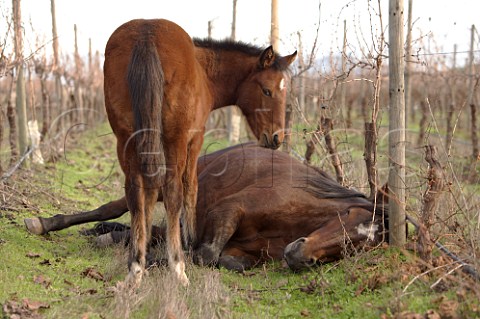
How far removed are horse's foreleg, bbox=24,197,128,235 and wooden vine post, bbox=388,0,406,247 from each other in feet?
11.1

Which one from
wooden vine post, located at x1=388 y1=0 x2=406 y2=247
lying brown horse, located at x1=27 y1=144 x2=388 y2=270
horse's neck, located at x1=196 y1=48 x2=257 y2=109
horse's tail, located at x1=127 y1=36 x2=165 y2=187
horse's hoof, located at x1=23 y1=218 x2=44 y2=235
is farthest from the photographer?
horse's hoof, located at x1=23 y1=218 x2=44 y2=235

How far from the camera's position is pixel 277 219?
5.93 meters

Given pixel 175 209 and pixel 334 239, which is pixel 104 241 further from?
pixel 334 239

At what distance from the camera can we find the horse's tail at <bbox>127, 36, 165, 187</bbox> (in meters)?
4.46

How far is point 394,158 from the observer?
205 inches

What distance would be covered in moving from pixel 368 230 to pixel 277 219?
0.98 meters

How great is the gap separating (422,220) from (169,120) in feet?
7.89

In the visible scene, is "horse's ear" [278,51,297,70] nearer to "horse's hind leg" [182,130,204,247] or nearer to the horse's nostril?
the horse's nostril

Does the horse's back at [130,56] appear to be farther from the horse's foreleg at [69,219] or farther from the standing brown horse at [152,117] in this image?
the horse's foreleg at [69,219]

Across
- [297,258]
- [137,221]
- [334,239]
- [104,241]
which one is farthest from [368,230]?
[104,241]

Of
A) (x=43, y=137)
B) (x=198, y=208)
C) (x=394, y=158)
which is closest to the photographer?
(x=394, y=158)

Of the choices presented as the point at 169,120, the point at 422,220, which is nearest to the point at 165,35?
the point at 169,120

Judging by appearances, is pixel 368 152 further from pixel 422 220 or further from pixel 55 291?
pixel 55 291

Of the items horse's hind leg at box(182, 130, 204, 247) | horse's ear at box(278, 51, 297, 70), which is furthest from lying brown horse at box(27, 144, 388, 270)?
horse's ear at box(278, 51, 297, 70)
